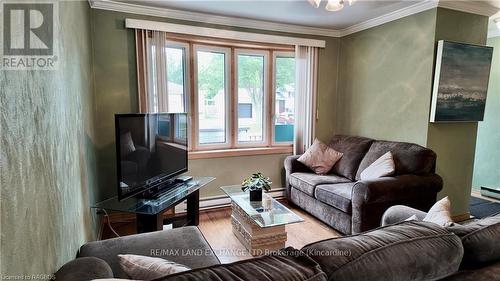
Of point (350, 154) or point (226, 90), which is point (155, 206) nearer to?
point (226, 90)

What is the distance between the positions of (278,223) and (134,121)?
1.49 meters

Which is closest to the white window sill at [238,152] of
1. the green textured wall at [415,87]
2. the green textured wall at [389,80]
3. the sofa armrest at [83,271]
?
the green textured wall at [389,80]

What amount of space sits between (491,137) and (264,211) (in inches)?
152

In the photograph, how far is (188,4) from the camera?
305 centimetres

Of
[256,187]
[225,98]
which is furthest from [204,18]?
[256,187]

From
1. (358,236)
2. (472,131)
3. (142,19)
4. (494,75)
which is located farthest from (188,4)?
(494,75)

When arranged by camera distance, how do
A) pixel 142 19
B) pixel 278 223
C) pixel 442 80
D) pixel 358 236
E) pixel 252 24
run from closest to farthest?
pixel 358 236 → pixel 278 223 → pixel 442 80 → pixel 142 19 → pixel 252 24

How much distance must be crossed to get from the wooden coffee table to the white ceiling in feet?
6.89

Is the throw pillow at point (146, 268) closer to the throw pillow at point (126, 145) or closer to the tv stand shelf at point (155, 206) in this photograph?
the tv stand shelf at point (155, 206)

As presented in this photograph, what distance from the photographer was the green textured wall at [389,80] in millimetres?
3082

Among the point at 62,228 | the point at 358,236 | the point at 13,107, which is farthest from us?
the point at 62,228

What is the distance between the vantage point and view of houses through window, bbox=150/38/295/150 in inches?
140

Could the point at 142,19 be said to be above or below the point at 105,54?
above

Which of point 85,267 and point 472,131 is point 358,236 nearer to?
point 85,267
